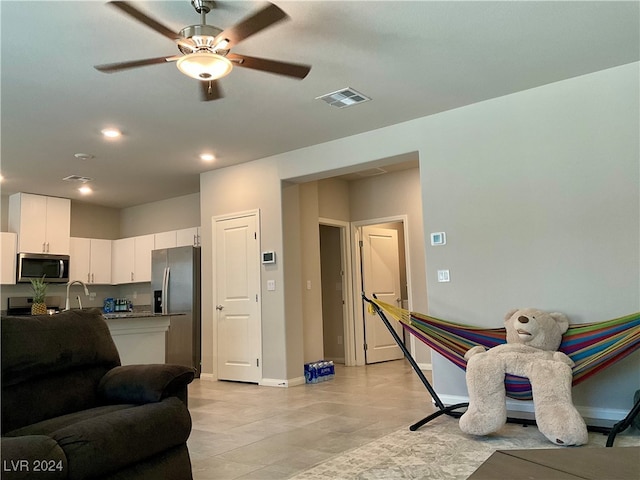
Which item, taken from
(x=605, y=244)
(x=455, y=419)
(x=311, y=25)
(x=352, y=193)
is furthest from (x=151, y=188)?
(x=605, y=244)

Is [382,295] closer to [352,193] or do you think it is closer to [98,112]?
[352,193]

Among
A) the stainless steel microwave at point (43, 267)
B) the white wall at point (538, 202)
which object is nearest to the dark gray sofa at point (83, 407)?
the white wall at point (538, 202)

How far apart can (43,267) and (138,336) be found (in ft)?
11.9

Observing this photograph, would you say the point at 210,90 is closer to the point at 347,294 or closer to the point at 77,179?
the point at 77,179

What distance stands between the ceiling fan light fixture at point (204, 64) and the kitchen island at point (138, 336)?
2.30 m

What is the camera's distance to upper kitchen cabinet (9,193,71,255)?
695cm

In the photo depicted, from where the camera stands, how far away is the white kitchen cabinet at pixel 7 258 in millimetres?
6691

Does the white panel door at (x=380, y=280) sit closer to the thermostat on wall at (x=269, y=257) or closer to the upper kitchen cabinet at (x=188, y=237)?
the thermostat on wall at (x=269, y=257)

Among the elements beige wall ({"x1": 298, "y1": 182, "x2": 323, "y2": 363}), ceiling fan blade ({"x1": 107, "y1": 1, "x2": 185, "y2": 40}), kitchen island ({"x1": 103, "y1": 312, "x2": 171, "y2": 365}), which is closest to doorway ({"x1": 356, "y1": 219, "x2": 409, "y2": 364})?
beige wall ({"x1": 298, "y1": 182, "x2": 323, "y2": 363})

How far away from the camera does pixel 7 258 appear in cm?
672

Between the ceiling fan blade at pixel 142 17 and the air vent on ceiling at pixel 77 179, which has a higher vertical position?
the air vent on ceiling at pixel 77 179

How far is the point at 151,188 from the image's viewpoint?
7.19m

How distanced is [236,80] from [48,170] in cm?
351

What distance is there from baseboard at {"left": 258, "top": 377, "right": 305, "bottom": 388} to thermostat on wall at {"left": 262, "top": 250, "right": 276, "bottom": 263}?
4.31ft
